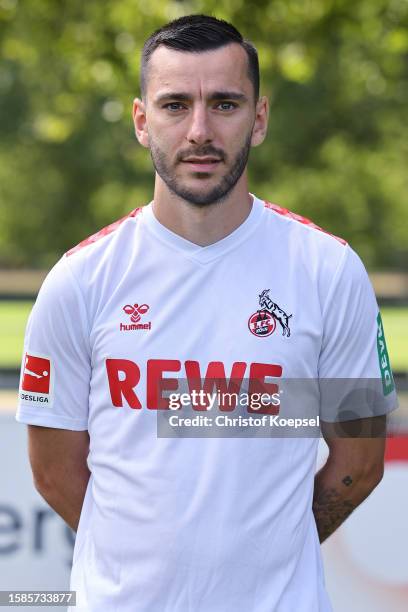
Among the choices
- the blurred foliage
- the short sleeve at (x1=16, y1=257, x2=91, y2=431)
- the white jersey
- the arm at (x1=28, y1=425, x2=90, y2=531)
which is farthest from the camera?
the blurred foliage

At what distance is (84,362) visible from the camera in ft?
8.38

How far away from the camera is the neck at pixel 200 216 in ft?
8.36

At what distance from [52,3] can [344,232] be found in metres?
26.6

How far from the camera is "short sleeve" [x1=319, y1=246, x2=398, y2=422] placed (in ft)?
8.29

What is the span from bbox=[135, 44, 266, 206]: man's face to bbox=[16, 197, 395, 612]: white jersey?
0.17 m

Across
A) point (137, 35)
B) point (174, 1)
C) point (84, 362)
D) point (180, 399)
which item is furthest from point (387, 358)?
point (137, 35)

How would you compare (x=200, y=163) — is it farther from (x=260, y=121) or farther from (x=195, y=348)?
(x=195, y=348)

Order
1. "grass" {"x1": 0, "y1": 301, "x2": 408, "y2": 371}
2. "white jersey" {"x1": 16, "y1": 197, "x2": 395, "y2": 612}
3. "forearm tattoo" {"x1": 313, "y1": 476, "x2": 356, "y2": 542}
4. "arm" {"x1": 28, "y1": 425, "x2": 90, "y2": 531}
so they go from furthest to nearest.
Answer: "grass" {"x1": 0, "y1": 301, "x2": 408, "y2": 371}, "forearm tattoo" {"x1": 313, "y1": 476, "x2": 356, "y2": 542}, "arm" {"x1": 28, "y1": 425, "x2": 90, "y2": 531}, "white jersey" {"x1": 16, "y1": 197, "x2": 395, "y2": 612}

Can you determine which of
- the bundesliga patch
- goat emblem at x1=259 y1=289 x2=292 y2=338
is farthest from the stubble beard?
the bundesliga patch

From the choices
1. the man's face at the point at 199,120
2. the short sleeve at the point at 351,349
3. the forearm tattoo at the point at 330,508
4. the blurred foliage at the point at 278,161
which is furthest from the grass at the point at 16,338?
the man's face at the point at 199,120

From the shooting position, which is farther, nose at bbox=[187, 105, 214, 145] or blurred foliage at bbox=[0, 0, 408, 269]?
blurred foliage at bbox=[0, 0, 408, 269]

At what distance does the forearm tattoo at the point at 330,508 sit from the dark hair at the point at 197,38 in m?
1.05

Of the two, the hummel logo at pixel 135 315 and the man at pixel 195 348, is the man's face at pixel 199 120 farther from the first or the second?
the hummel logo at pixel 135 315

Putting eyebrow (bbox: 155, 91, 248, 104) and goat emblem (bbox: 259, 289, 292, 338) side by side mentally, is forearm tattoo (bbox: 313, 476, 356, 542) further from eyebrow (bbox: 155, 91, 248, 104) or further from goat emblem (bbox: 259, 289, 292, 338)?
eyebrow (bbox: 155, 91, 248, 104)
